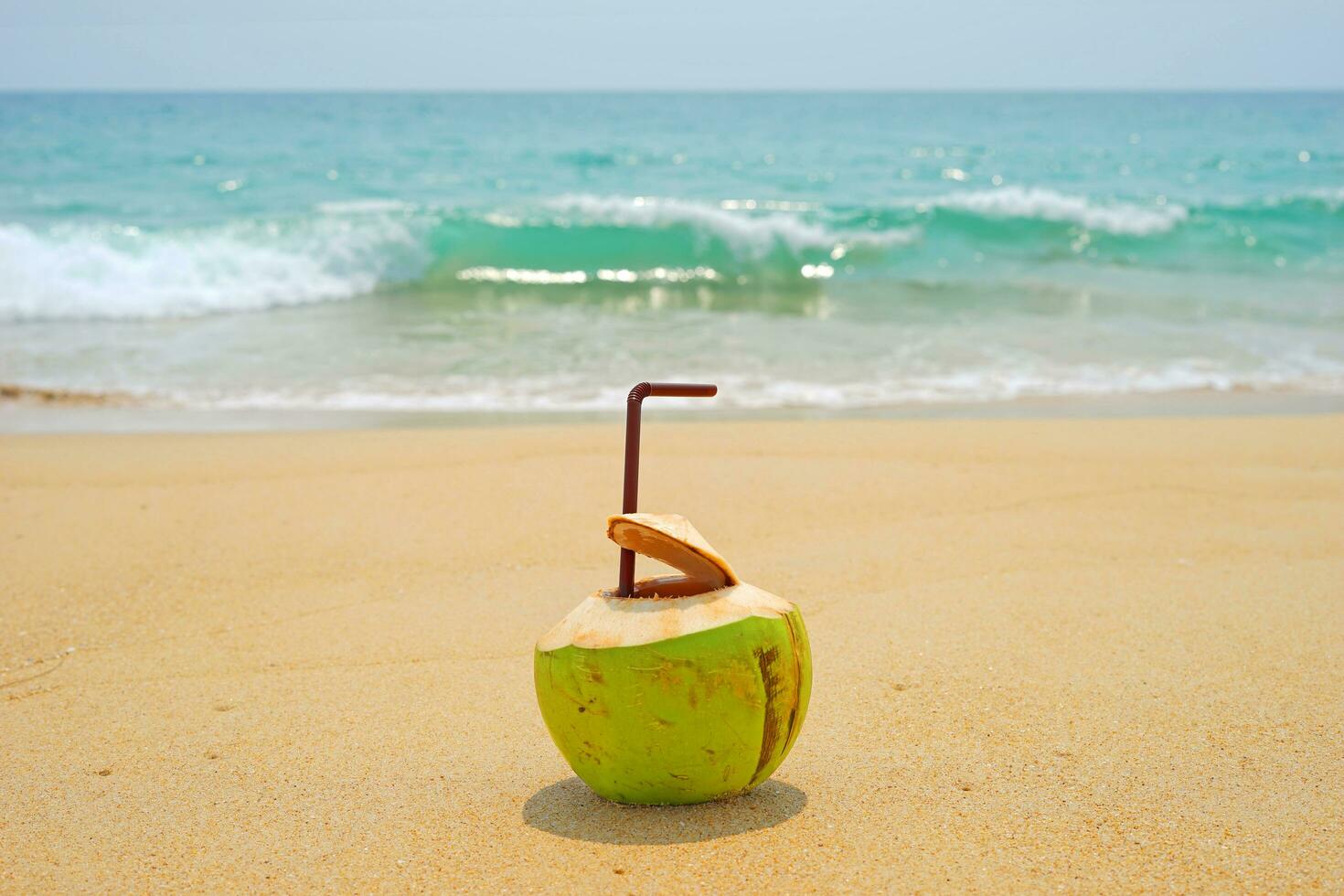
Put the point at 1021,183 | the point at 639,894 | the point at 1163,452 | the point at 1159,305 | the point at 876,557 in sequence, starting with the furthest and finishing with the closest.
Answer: the point at 1021,183 < the point at 1159,305 < the point at 1163,452 < the point at 876,557 < the point at 639,894

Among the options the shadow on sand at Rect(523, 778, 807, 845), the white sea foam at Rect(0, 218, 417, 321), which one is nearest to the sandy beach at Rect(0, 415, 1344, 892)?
the shadow on sand at Rect(523, 778, 807, 845)

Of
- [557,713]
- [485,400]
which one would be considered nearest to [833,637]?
[557,713]

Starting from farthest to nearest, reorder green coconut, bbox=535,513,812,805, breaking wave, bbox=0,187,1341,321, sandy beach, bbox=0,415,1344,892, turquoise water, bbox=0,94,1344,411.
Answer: breaking wave, bbox=0,187,1341,321 → turquoise water, bbox=0,94,1344,411 → sandy beach, bbox=0,415,1344,892 → green coconut, bbox=535,513,812,805

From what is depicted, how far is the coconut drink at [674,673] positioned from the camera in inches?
85.3

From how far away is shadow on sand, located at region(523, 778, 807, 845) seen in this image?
2322mm

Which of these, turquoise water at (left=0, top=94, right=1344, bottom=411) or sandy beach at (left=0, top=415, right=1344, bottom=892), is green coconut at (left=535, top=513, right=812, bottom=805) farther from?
turquoise water at (left=0, top=94, right=1344, bottom=411)

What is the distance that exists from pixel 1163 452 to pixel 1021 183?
64.7 feet

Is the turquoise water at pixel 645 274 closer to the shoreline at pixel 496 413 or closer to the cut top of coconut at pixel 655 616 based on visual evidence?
the shoreline at pixel 496 413

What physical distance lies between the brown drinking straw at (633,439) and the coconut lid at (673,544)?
3 cm

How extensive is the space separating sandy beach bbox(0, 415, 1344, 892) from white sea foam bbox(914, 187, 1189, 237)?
12.5m

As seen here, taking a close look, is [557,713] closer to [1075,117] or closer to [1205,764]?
[1205,764]

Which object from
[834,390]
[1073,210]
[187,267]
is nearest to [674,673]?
[834,390]

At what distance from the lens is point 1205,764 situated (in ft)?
8.86

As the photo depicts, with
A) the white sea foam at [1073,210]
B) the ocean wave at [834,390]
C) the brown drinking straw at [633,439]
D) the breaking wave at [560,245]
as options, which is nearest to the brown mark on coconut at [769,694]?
the brown drinking straw at [633,439]
